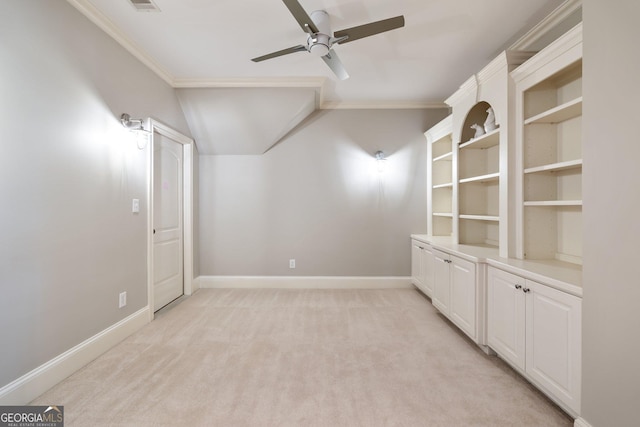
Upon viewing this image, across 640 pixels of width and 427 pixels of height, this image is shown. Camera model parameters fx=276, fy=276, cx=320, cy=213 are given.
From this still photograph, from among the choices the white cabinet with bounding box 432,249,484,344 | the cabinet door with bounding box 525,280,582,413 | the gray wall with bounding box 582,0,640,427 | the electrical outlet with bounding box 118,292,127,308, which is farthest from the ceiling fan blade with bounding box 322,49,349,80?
the electrical outlet with bounding box 118,292,127,308

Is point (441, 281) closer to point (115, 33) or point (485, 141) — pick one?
point (485, 141)

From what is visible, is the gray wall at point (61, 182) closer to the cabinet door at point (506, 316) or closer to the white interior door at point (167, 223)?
the white interior door at point (167, 223)

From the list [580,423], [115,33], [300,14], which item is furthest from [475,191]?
[115,33]

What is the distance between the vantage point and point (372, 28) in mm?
1920

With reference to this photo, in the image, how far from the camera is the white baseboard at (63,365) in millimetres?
1647

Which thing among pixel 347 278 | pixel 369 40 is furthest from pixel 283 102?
pixel 347 278

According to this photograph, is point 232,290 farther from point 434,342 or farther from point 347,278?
point 434,342

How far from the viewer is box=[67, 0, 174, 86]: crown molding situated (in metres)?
2.09

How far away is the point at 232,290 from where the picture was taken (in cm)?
406

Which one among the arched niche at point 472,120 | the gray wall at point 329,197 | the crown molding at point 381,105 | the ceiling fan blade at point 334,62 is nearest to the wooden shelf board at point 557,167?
the arched niche at point 472,120

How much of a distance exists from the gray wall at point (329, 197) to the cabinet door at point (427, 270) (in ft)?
1.80

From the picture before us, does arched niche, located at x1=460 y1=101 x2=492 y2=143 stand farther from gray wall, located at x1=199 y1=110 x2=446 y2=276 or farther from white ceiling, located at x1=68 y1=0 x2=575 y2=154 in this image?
gray wall, located at x1=199 y1=110 x2=446 y2=276

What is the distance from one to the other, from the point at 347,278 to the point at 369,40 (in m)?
3.03

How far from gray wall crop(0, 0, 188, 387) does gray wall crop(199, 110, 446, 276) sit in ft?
5.00
